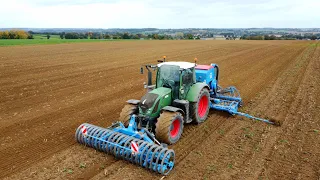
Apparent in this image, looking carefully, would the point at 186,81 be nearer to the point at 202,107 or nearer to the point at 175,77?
the point at 175,77

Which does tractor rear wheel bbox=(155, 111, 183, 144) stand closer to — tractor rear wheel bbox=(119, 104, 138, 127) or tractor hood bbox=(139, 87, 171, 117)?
tractor hood bbox=(139, 87, 171, 117)

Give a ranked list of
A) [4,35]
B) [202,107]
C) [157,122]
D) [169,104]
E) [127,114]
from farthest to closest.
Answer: [4,35] → [202,107] → [169,104] → [127,114] → [157,122]

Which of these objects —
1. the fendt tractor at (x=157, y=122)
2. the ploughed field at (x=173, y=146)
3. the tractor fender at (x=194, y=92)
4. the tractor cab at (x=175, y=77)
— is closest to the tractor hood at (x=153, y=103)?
the fendt tractor at (x=157, y=122)

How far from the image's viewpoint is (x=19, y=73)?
60.3 feet

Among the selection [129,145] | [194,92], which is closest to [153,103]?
[129,145]

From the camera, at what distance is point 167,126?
710cm

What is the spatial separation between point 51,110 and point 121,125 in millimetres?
4548

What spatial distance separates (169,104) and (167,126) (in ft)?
4.00

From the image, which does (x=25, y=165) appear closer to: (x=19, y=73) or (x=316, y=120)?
(x=316, y=120)

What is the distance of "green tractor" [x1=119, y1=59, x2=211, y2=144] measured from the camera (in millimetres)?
7289

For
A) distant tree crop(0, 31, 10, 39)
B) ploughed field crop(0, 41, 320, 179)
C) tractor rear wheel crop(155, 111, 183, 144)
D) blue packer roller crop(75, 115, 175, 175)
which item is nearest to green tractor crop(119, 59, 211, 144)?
tractor rear wheel crop(155, 111, 183, 144)

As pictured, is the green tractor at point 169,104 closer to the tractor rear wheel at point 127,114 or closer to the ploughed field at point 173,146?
the tractor rear wheel at point 127,114

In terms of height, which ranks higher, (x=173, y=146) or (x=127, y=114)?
(x=127, y=114)

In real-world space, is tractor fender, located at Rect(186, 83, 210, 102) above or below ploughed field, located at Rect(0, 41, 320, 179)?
above
